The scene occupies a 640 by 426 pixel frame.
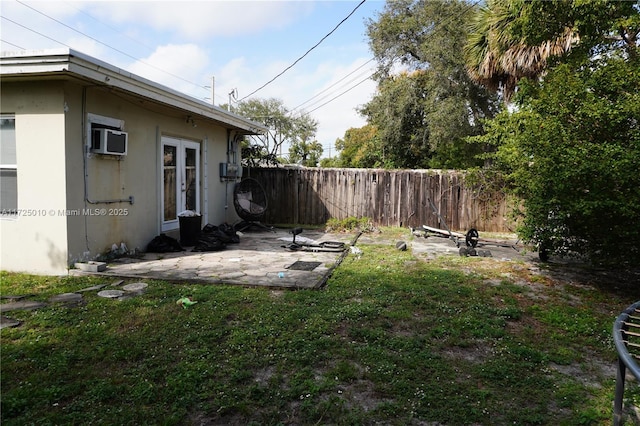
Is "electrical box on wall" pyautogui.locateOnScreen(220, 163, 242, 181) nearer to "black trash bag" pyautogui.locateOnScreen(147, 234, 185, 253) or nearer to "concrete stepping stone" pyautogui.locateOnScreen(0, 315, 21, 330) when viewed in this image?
"black trash bag" pyautogui.locateOnScreen(147, 234, 185, 253)

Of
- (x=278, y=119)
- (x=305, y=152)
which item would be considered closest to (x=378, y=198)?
(x=305, y=152)

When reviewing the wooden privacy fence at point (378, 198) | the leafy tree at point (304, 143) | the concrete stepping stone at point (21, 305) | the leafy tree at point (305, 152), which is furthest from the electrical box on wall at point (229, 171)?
the leafy tree at point (304, 143)

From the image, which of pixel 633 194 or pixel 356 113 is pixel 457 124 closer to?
pixel 356 113

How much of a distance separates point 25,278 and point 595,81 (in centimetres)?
762

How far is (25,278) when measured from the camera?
519 cm

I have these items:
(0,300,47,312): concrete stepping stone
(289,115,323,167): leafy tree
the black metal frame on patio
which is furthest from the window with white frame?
(289,115,323,167): leafy tree

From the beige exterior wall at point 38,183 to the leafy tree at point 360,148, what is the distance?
13395 mm

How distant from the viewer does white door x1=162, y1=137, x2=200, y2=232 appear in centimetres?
780

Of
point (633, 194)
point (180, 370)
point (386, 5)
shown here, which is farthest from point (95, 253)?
point (386, 5)

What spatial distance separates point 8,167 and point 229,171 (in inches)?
199

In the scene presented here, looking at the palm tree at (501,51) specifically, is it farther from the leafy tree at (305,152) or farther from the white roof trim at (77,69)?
the leafy tree at (305,152)

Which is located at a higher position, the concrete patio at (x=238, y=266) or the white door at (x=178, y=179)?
the white door at (x=178, y=179)

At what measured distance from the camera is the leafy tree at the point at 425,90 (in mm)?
14047

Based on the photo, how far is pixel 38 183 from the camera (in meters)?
5.47
